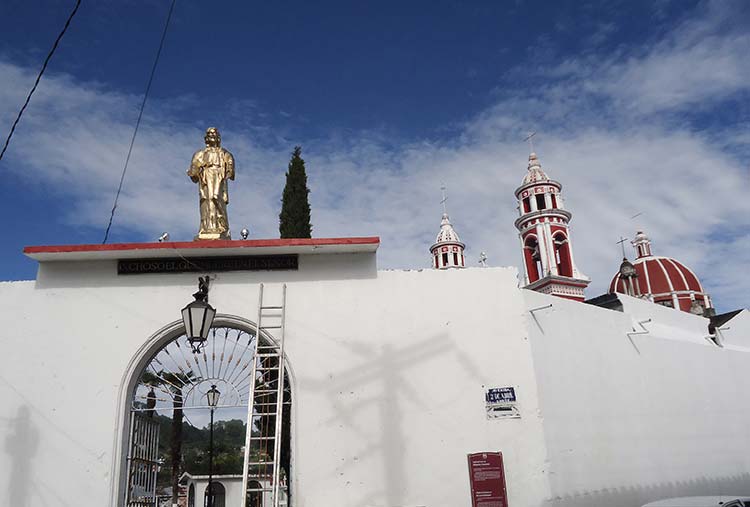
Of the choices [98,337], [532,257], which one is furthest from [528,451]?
[532,257]

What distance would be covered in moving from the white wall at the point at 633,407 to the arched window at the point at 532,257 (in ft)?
49.6

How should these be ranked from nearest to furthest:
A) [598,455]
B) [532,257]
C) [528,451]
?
[528,451]
[598,455]
[532,257]

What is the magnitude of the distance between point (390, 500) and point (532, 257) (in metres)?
21.7

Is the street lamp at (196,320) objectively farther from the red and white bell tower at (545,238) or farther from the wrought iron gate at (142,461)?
the red and white bell tower at (545,238)

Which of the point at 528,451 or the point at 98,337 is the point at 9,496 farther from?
the point at 528,451

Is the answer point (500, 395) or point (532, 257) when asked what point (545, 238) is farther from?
point (500, 395)

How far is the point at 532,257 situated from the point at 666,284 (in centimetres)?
927

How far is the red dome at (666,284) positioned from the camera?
1193 inches

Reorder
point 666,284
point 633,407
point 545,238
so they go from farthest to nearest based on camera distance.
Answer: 1. point 666,284
2. point 545,238
3. point 633,407

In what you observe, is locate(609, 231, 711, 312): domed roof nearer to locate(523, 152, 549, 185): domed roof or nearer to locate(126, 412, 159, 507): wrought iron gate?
locate(523, 152, 549, 185): domed roof

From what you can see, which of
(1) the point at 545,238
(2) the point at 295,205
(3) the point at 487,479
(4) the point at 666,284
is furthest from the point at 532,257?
(3) the point at 487,479

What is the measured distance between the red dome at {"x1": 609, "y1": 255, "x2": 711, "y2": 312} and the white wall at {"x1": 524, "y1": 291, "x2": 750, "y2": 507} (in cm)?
2002

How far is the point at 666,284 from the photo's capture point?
3109 cm

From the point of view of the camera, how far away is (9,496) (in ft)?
21.6
